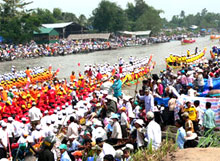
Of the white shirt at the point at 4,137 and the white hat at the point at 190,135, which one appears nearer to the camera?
the white hat at the point at 190,135

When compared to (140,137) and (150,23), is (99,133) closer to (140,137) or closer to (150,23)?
(140,137)

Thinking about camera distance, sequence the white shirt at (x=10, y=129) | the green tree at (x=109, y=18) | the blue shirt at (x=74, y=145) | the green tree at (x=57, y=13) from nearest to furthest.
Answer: the blue shirt at (x=74, y=145) → the white shirt at (x=10, y=129) → the green tree at (x=109, y=18) → the green tree at (x=57, y=13)

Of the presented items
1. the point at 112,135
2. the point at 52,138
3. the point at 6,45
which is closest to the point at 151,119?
the point at 112,135

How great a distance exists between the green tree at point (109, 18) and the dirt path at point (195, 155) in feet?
186

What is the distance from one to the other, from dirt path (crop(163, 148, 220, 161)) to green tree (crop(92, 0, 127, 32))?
186ft

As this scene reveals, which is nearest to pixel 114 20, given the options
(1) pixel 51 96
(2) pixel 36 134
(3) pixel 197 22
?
(1) pixel 51 96

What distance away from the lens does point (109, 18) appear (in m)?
60.7

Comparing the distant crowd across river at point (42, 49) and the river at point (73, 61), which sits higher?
the distant crowd across river at point (42, 49)

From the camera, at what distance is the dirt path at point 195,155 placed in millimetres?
4199

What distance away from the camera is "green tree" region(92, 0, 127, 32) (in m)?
60.6

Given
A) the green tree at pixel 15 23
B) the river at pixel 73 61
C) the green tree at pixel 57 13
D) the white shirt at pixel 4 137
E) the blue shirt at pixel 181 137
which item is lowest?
the river at pixel 73 61

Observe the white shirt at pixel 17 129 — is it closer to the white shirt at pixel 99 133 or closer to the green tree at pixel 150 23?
the white shirt at pixel 99 133

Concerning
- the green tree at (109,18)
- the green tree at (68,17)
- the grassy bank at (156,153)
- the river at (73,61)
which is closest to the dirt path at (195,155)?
the grassy bank at (156,153)

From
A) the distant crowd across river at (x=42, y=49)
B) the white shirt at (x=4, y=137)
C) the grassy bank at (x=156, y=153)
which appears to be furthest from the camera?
the distant crowd across river at (x=42, y=49)
